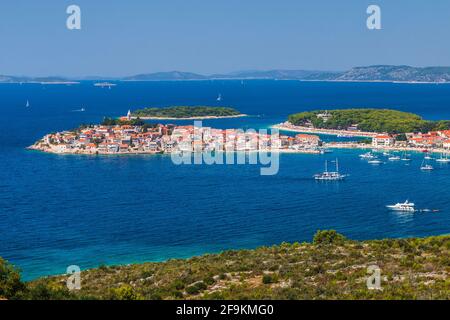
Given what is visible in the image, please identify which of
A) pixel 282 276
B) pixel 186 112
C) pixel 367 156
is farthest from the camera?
pixel 186 112

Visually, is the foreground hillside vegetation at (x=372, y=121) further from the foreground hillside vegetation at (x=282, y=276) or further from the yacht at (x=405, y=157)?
the foreground hillside vegetation at (x=282, y=276)

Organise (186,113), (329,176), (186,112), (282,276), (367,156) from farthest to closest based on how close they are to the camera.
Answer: (186,112)
(186,113)
(367,156)
(329,176)
(282,276)

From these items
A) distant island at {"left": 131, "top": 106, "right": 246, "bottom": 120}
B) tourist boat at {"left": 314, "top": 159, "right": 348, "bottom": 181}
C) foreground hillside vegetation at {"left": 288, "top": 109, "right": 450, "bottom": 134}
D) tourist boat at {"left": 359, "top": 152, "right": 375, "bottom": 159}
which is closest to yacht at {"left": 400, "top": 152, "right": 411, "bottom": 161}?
tourist boat at {"left": 359, "top": 152, "right": 375, "bottom": 159}

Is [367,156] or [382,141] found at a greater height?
[382,141]

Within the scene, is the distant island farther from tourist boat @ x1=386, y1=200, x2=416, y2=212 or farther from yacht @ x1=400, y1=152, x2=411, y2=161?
tourist boat @ x1=386, y1=200, x2=416, y2=212

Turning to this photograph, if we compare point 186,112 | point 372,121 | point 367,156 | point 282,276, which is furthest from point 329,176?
point 186,112

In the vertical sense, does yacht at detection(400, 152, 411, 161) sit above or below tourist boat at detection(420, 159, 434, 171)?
above

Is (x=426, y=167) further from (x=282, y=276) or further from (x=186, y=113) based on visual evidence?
(x=186, y=113)
